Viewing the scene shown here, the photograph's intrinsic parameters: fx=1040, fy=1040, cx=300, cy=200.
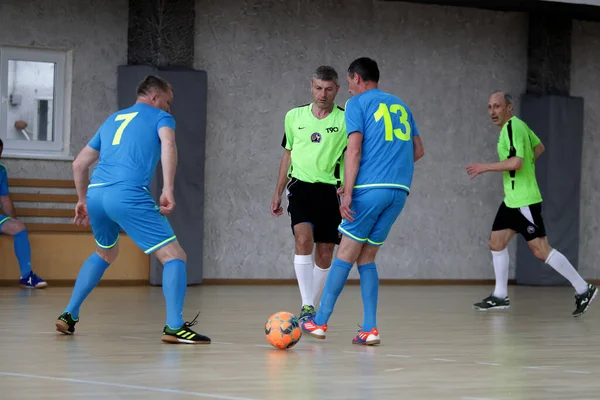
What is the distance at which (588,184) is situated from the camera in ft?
46.0

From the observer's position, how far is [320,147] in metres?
6.91

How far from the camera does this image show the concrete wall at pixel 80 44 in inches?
453

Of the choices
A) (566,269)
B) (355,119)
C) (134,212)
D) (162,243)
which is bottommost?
(566,269)

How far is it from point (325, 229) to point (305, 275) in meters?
0.33

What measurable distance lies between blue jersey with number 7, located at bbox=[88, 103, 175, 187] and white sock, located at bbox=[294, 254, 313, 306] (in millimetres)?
1422

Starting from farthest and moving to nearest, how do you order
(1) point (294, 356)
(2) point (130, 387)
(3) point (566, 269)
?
(3) point (566, 269) → (1) point (294, 356) → (2) point (130, 387)

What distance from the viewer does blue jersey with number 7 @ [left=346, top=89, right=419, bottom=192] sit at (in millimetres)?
5941

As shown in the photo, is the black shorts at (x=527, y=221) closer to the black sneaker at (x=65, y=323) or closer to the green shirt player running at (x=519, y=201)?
the green shirt player running at (x=519, y=201)

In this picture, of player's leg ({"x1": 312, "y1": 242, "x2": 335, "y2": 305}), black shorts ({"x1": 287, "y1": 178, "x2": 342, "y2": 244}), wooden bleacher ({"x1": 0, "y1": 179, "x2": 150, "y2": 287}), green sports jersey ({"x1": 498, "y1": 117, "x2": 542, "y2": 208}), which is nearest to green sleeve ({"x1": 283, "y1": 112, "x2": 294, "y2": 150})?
black shorts ({"x1": 287, "y1": 178, "x2": 342, "y2": 244})

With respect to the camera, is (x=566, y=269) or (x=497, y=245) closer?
(x=566, y=269)

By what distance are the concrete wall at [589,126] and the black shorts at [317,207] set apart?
25.9 ft

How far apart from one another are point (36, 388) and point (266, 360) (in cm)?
137

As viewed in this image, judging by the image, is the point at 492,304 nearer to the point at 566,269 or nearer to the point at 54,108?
the point at 566,269

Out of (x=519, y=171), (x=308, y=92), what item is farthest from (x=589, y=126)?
(x=519, y=171)
